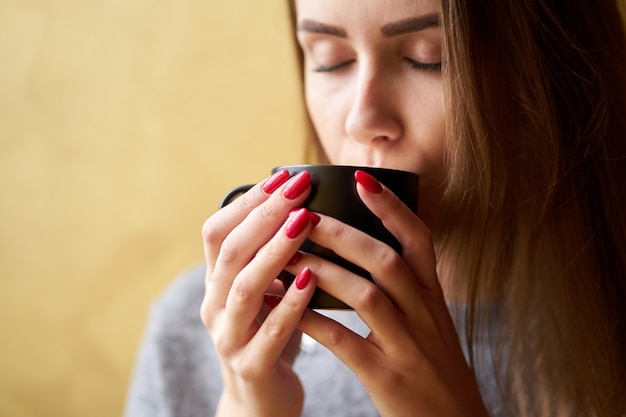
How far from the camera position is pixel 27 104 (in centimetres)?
136

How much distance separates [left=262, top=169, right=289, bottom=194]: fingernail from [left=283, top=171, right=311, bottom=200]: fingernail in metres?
0.02

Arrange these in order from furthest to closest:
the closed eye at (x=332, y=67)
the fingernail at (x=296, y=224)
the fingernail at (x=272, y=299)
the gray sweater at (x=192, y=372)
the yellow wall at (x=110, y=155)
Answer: the yellow wall at (x=110, y=155)
the gray sweater at (x=192, y=372)
the closed eye at (x=332, y=67)
the fingernail at (x=272, y=299)
the fingernail at (x=296, y=224)

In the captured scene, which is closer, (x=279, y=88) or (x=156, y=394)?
(x=156, y=394)

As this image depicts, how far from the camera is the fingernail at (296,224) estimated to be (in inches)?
27.1

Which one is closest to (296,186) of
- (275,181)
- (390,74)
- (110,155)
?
(275,181)

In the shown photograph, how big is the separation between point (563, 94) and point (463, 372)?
15.7 inches

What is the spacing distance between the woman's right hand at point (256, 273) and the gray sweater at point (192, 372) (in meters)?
0.31

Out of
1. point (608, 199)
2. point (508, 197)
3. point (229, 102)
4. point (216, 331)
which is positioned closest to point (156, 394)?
point (216, 331)

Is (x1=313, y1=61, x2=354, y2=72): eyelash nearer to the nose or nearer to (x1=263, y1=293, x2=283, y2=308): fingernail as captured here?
the nose

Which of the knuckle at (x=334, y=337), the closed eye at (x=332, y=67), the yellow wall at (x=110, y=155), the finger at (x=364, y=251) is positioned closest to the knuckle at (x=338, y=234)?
the finger at (x=364, y=251)

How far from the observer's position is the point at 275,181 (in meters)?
0.73

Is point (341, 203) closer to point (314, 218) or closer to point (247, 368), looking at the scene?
point (314, 218)

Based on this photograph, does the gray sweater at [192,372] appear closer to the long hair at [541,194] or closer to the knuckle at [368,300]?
the long hair at [541,194]

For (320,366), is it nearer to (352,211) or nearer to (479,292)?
(479,292)
